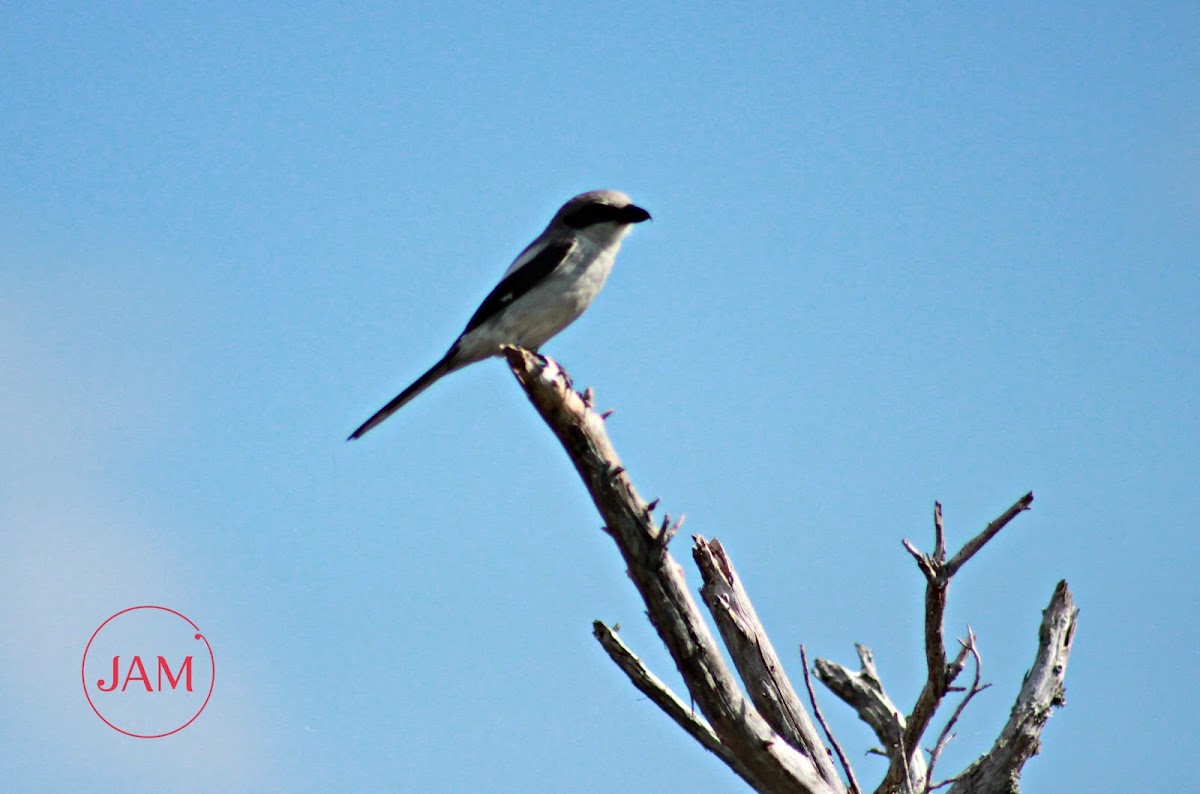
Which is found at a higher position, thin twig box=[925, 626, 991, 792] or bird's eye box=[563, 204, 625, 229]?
bird's eye box=[563, 204, 625, 229]

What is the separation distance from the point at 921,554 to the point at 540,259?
12.8 feet

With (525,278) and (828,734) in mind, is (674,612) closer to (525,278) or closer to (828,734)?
(828,734)

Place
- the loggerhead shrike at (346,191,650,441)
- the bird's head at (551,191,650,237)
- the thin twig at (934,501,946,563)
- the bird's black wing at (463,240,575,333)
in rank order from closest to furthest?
the thin twig at (934,501,946,563)
the loggerhead shrike at (346,191,650,441)
the bird's black wing at (463,240,575,333)
the bird's head at (551,191,650,237)

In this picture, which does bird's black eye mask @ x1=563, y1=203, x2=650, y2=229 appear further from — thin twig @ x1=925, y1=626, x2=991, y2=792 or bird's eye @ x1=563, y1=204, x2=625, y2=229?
thin twig @ x1=925, y1=626, x2=991, y2=792

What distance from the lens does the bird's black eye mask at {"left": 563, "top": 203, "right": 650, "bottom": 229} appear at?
8648mm

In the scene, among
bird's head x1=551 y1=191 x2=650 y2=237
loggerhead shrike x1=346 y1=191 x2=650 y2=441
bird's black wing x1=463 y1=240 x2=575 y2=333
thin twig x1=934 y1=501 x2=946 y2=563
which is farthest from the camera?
bird's head x1=551 y1=191 x2=650 y2=237

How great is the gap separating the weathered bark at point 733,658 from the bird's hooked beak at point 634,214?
231 cm

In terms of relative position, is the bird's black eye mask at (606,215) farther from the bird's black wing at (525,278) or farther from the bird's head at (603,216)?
the bird's black wing at (525,278)

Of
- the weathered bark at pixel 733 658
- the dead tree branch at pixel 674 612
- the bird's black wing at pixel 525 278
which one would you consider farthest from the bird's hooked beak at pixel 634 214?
the dead tree branch at pixel 674 612

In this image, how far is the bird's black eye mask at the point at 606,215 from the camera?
8.65 m

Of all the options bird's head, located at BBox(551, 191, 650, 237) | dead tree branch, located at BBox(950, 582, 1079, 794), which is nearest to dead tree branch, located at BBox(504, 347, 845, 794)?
dead tree branch, located at BBox(950, 582, 1079, 794)

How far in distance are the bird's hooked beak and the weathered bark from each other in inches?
90.8

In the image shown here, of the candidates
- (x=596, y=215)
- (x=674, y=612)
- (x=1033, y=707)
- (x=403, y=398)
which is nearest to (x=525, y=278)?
A: (x=596, y=215)

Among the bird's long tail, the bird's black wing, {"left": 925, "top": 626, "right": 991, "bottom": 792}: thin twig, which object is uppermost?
the bird's black wing
